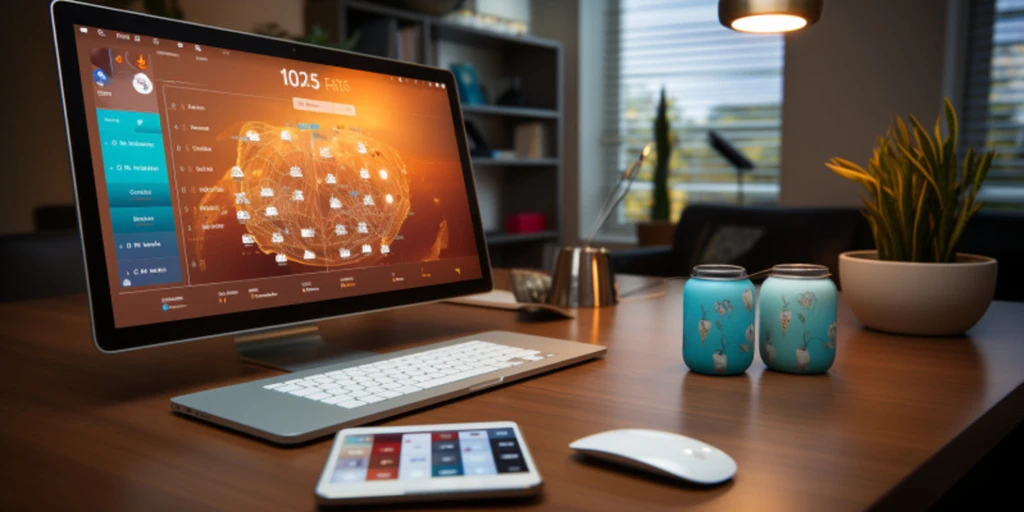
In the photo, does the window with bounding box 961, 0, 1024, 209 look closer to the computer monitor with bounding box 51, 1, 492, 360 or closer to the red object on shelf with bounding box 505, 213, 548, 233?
the red object on shelf with bounding box 505, 213, 548, 233

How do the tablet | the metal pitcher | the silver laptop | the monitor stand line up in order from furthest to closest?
the metal pitcher < the monitor stand < the silver laptop < the tablet

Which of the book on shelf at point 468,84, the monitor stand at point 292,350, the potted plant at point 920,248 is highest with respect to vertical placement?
the book on shelf at point 468,84

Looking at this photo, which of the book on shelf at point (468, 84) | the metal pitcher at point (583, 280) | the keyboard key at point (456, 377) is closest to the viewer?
the keyboard key at point (456, 377)

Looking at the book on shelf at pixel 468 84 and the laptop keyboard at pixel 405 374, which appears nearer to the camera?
the laptop keyboard at pixel 405 374

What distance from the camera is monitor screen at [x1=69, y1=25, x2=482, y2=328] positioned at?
0.71 metres

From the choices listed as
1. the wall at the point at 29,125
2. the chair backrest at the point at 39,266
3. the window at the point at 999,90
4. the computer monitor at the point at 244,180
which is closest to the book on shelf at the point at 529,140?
the window at the point at 999,90

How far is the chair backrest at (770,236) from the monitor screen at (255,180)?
1.92 meters

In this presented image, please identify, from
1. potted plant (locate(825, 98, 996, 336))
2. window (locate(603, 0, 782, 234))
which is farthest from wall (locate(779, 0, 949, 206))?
potted plant (locate(825, 98, 996, 336))

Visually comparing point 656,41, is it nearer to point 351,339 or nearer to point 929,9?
point 929,9

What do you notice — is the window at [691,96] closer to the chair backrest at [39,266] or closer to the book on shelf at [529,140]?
the book on shelf at [529,140]

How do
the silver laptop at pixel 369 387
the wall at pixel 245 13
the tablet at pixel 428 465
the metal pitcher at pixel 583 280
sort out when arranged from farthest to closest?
the wall at pixel 245 13 < the metal pitcher at pixel 583 280 < the silver laptop at pixel 369 387 < the tablet at pixel 428 465

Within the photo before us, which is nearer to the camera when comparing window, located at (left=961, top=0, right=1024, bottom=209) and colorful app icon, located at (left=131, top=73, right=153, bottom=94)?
colorful app icon, located at (left=131, top=73, right=153, bottom=94)

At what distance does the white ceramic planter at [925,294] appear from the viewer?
3.12 feet

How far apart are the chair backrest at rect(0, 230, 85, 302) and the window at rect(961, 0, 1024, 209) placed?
3.47 metres
